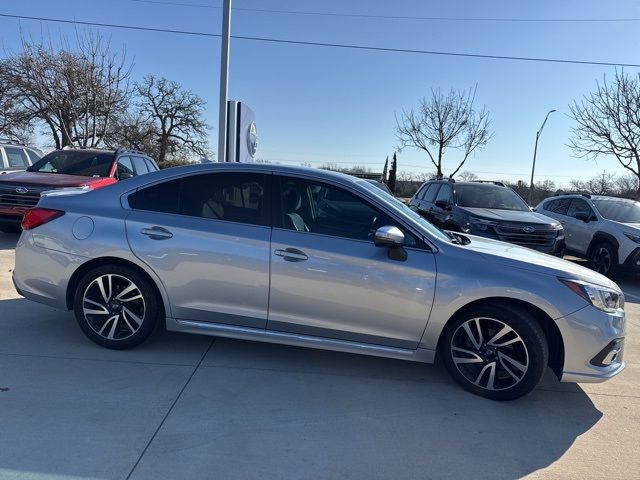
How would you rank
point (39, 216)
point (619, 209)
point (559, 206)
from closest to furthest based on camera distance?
point (39, 216) → point (619, 209) → point (559, 206)

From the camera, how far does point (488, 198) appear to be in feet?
33.6

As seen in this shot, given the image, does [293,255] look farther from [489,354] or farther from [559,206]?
[559,206]

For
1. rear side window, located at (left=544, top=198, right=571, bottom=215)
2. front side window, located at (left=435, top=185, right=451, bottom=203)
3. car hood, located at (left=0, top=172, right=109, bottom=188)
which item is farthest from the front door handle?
rear side window, located at (left=544, top=198, right=571, bottom=215)

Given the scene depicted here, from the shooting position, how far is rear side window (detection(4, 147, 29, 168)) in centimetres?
1116

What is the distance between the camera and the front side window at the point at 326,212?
380cm

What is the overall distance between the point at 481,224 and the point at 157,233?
6548mm

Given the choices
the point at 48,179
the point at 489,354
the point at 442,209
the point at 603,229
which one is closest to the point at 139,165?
the point at 48,179

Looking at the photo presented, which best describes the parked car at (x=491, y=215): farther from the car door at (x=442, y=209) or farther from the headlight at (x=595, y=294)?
the headlight at (x=595, y=294)

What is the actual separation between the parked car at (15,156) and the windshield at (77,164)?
195 cm

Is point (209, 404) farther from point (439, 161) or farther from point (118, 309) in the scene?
point (439, 161)

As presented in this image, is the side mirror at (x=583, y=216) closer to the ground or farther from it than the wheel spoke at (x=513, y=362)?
farther from it

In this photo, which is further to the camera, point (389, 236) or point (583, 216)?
point (583, 216)

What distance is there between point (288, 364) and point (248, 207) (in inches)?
54.5

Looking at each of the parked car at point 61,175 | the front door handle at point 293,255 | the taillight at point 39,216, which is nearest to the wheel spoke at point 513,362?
the front door handle at point 293,255
